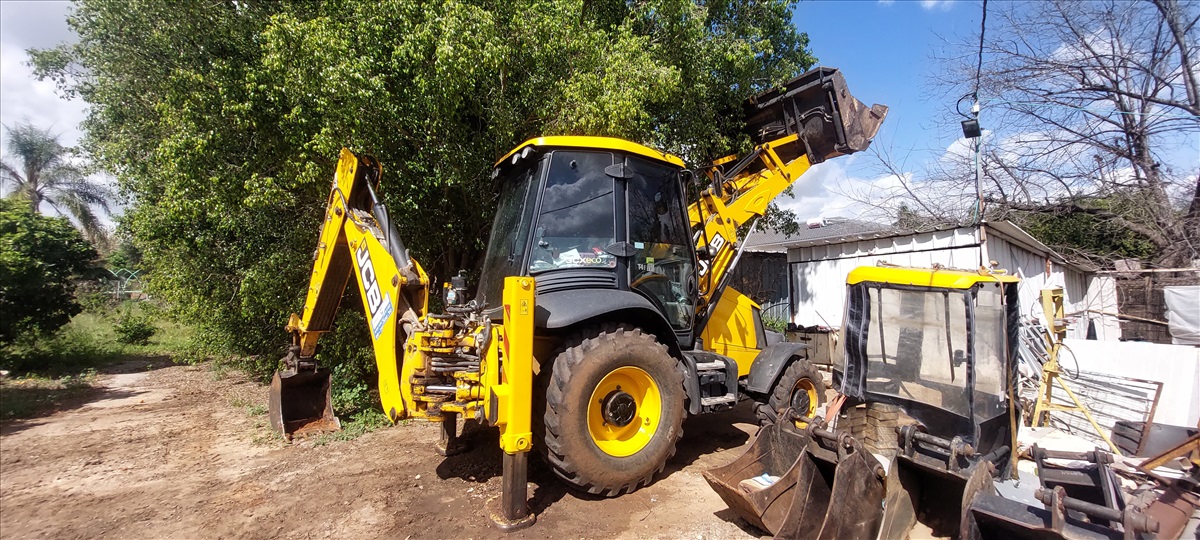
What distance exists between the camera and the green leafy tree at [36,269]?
772cm

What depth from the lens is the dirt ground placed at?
3.46 metres

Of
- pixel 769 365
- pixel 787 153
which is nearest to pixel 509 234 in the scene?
pixel 769 365

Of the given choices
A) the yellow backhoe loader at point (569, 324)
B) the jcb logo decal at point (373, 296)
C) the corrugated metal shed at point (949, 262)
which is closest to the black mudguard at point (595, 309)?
the yellow backhoe loader at point (569, 324)

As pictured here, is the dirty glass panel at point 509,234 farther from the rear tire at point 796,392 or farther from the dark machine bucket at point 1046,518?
the dark machine bucket at point 1046,518

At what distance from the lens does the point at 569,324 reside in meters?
3.55

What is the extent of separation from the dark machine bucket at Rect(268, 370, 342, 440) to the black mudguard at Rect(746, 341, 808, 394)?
4.00 meters

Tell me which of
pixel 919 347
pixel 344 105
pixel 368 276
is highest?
pixel 344 105

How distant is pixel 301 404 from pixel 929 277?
18.3ft

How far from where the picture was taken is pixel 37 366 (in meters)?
9.09

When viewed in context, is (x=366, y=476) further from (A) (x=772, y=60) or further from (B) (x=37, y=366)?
(B) (x=37, y=366)

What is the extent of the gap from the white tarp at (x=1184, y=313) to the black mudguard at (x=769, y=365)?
23.7 ft

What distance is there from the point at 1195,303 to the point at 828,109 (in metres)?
6.88

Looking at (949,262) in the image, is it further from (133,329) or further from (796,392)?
(133,329)

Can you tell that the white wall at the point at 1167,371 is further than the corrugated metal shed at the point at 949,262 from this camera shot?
No
